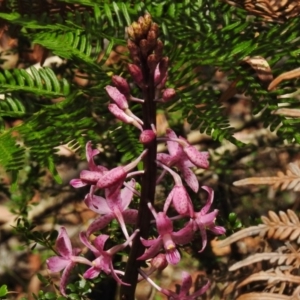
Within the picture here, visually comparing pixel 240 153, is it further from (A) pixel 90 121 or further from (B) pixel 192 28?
(A) pixel 90 121

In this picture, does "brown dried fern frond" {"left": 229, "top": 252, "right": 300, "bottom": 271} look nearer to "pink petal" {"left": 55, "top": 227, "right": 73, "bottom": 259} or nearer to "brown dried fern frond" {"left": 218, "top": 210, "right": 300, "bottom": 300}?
"brown dried fern frond" {"left": 218, "top": 210, "right": 300, "bottom": 300}

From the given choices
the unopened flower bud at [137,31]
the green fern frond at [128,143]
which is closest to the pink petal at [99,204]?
the unopened flower bud at [137,31]

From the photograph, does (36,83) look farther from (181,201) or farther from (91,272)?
(181,201)

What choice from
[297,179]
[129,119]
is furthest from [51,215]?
[129,119]

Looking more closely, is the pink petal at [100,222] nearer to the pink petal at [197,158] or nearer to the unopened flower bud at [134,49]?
the pink petal at [197,158]

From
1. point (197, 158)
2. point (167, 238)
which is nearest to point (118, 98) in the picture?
point (197, 158)
